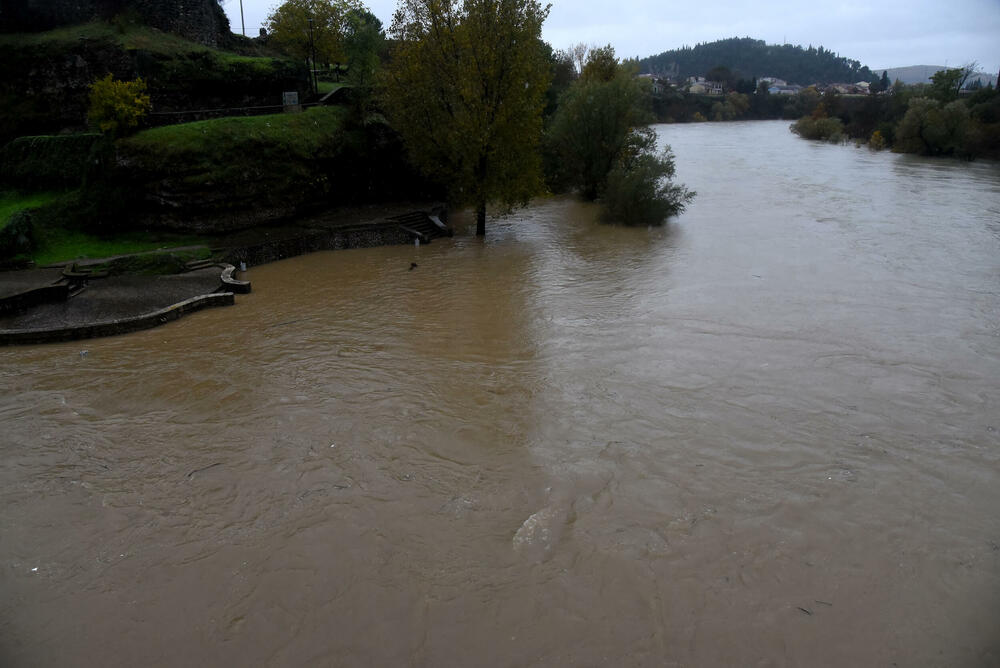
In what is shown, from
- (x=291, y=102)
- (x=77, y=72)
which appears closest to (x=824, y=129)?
(x=291, y=102)

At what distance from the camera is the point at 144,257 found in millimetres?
18688

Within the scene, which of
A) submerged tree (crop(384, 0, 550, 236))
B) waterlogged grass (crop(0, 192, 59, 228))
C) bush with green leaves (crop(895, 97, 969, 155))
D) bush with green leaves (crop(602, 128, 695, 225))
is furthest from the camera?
bush with green leaves (crop(895, 97, 969, 155))

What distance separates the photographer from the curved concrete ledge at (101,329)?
532 inches

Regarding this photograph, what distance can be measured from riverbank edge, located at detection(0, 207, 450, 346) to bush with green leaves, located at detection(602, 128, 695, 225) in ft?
26.3

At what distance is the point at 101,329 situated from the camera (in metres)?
14.0

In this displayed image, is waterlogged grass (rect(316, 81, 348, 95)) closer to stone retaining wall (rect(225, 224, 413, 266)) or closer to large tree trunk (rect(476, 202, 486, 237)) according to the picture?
stone retaining wall (rect(225, 224, 413, 266))

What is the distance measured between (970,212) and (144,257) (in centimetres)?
3219

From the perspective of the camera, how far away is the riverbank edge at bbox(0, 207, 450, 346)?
44.9ft

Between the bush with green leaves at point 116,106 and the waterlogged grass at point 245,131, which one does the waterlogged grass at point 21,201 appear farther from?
the waterlogged grass at point 245,131

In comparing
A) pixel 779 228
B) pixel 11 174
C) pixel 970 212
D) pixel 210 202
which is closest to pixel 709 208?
pixel 779 228

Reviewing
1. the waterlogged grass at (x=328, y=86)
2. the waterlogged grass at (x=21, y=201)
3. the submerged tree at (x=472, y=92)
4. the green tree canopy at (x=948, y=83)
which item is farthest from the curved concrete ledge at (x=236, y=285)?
the green tree canopy at (x=948, y=83)

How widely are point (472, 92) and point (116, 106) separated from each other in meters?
12.0

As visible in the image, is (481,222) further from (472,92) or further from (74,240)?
(74,240)

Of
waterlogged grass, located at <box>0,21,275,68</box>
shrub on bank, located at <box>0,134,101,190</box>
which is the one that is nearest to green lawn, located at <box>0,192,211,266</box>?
shrub on bank, located at <box>0,134,101,190</box>
